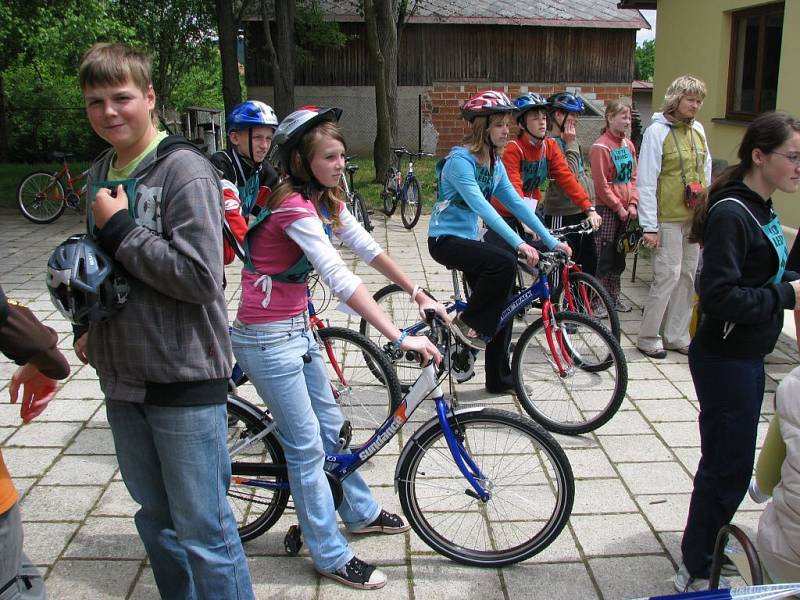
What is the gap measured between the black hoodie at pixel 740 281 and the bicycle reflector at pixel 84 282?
2.00 m

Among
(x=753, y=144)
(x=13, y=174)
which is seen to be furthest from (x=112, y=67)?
(x=13, y=174)

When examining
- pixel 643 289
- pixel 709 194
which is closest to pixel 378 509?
pixel 709 194

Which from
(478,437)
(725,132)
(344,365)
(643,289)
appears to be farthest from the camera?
(725,132)

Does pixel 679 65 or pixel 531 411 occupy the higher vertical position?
pixel 679 65

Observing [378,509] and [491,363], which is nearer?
[378,509]

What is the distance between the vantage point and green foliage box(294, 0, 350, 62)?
20.5m

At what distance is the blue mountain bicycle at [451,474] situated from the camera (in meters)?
3.33

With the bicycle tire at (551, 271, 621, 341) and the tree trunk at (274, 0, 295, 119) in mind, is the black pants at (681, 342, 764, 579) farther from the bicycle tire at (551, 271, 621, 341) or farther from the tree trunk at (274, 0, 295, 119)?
the tree trunk at (274, 0, 295, 119)

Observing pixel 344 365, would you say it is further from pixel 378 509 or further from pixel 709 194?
pixel 709 194

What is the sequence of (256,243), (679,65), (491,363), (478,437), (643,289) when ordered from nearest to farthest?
(256,243), (478,437), (491,363), (643,289), (679,65)

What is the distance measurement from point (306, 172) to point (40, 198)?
424 inches

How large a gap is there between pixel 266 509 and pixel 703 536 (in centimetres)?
180

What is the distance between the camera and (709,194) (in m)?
3.17

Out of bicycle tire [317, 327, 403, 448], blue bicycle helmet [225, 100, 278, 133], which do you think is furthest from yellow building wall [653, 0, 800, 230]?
blue bicycle helmet [225, 100, 278, 133]
